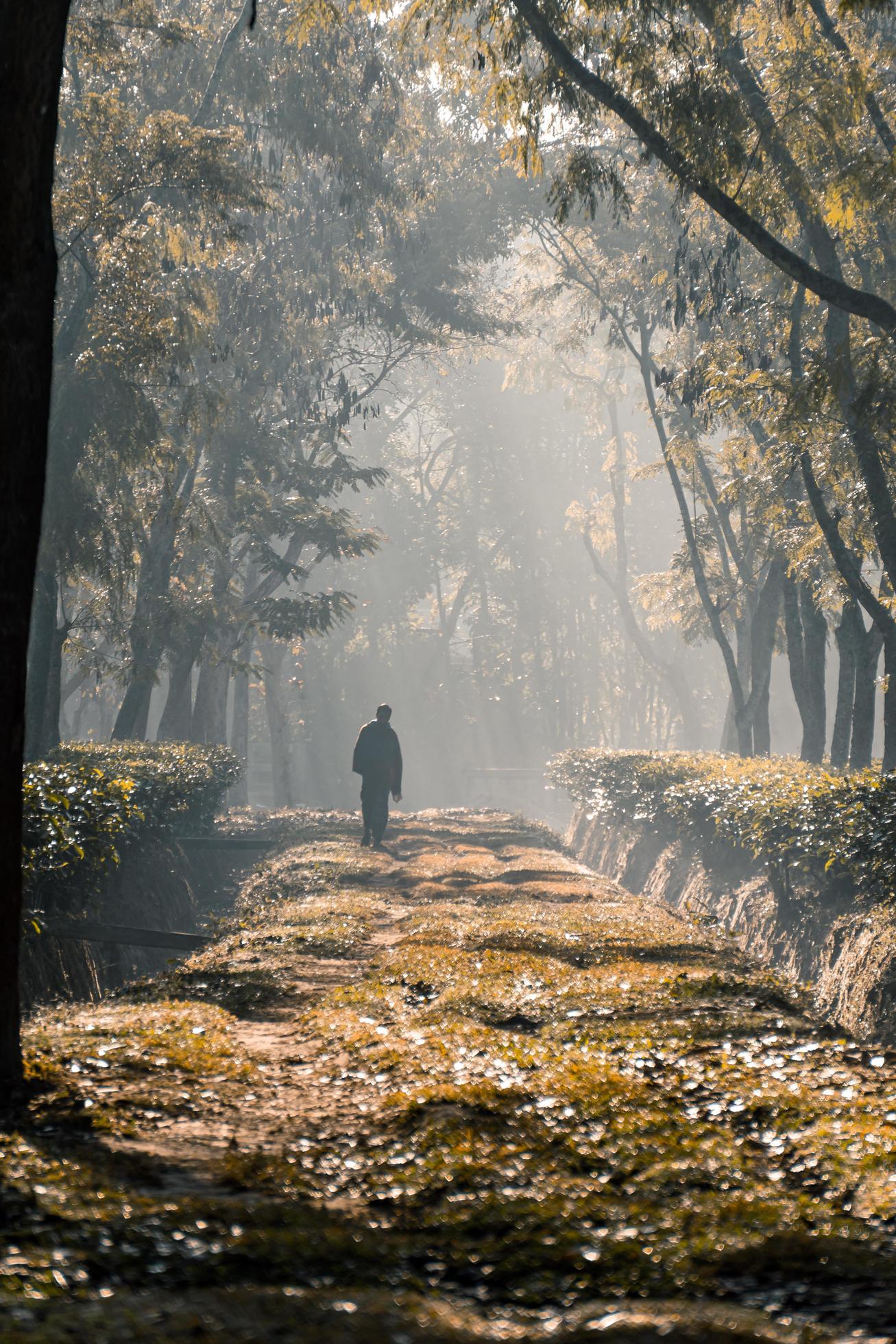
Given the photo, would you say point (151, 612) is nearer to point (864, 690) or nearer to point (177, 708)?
point (177, 708)

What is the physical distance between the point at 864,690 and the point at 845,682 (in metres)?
3.42

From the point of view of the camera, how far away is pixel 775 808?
554 inches

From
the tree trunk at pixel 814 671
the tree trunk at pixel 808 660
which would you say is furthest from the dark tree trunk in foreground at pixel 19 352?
the tree trunk at pixel 808 660

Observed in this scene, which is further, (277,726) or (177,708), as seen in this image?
(277,726)

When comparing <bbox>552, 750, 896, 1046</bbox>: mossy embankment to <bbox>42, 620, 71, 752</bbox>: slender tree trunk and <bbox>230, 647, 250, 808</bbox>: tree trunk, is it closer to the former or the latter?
<bbox>42, 620, 71, 752</bbox>: slender tree trunk

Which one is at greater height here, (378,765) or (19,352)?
(19,352)

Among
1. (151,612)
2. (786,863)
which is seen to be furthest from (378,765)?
(786,863)

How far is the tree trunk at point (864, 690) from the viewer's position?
18734 mm

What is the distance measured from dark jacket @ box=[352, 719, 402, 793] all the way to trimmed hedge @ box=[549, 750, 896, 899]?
498 centimetres

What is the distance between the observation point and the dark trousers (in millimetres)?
20422

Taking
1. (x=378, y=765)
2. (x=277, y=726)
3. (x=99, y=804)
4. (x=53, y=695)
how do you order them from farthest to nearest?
(x=277, y=726) → (x=378, y=765) → (x=53, y=695) → (x=99, y=804)

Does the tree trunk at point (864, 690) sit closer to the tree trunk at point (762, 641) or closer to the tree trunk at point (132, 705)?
the tree trunk at point (762, 641)

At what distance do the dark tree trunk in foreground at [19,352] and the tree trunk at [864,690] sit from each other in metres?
16.0

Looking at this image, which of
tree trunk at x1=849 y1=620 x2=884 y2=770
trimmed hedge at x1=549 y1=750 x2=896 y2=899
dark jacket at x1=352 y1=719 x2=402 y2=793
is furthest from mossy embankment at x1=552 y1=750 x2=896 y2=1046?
dark jacket at x1=352 y1=719 x2=402 y2=793
